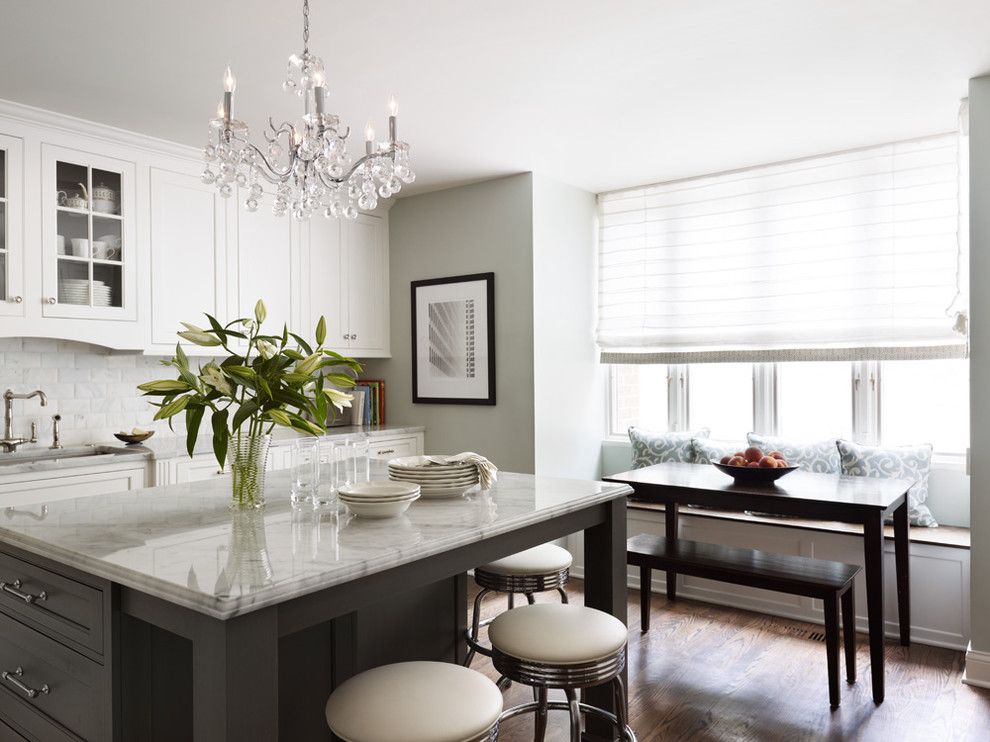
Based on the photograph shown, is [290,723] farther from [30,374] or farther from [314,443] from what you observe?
[30,374]

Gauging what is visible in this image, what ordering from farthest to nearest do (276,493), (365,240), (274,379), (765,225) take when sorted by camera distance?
1. (365,240)
2. (765,225)
3. (276,493)
4. (274,379)

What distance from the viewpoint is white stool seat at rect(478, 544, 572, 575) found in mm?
2547

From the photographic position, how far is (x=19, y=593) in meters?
1.77

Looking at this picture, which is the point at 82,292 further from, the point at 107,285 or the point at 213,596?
the point at 213,596

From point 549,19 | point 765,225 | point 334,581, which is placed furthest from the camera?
point 765,225

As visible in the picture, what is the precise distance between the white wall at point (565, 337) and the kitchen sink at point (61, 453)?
220 cm

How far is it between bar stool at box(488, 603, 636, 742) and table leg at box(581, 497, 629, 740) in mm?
230

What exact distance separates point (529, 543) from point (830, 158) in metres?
3.16

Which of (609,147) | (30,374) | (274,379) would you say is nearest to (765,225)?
(609,147)

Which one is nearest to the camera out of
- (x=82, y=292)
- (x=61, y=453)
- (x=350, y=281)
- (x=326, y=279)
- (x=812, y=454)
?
(x=82, y=292)

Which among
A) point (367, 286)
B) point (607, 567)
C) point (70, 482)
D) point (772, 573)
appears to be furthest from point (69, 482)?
point (772, 573)

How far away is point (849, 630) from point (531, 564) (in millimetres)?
1344

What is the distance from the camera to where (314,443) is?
193 centimetres

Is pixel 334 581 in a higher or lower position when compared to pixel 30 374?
lower
